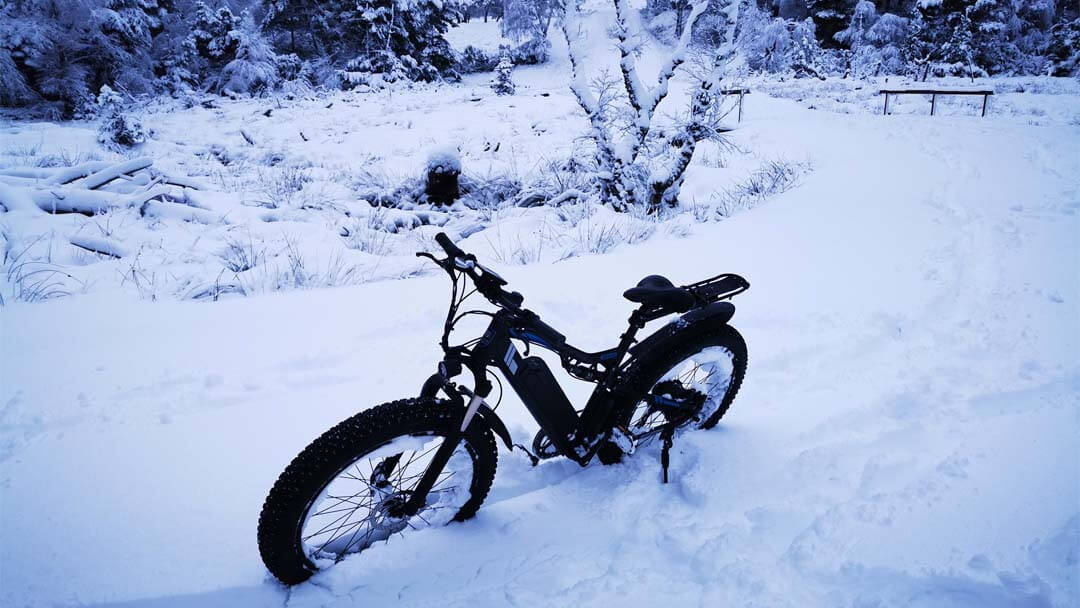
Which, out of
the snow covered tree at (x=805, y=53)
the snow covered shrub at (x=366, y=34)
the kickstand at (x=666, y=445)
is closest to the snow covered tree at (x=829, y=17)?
the snow covered tree at (x=805, y=53)

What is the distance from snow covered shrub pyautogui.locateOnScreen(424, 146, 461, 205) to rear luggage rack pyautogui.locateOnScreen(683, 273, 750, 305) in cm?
644

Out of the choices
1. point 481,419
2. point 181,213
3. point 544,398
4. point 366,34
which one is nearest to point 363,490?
point 481,419

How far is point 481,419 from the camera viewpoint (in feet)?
6.26

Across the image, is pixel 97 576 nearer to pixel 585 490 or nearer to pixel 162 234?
pixel 585 490

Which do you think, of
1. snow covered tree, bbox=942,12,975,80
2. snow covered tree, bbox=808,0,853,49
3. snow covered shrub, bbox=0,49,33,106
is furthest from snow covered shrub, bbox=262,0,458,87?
snow covered tree, bbox=942,12,975,80

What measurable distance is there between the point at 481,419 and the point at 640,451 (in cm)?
96

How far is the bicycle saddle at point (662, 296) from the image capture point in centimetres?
199

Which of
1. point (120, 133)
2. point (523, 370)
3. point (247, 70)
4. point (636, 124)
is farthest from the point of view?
point (247, 70)

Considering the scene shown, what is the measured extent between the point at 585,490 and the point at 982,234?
4968mm

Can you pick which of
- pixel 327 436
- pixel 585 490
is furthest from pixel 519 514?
pixel 327 436

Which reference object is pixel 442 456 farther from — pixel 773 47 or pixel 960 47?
pixel 773 47

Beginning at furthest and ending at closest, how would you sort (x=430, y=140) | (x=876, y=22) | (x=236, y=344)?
(x=876, y=22)
(x=430, y=140)
(x=236, y=344)

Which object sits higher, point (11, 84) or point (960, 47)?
point (960, 47)

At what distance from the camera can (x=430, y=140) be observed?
1232 centimetres
